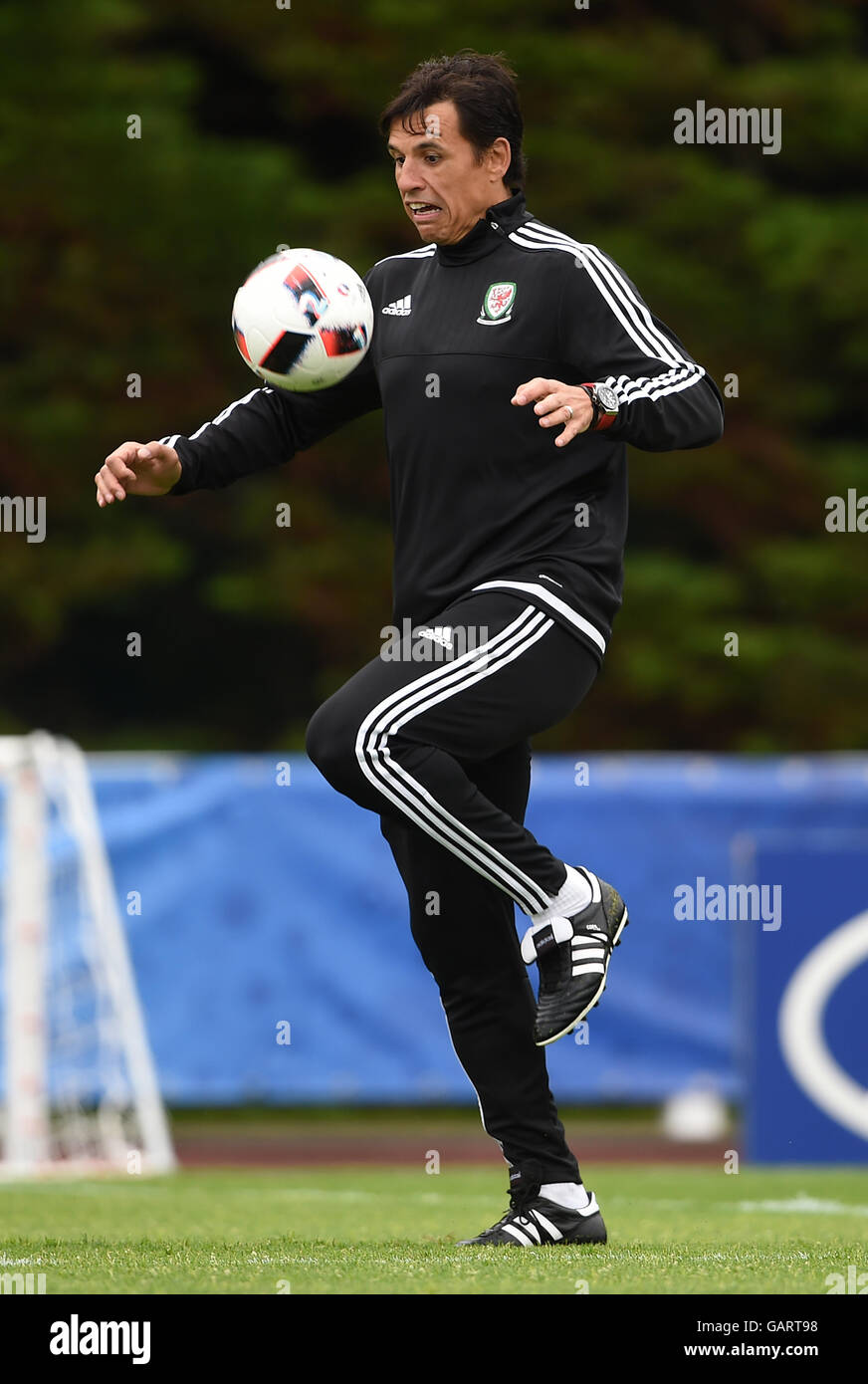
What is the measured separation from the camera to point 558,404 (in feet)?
13.9

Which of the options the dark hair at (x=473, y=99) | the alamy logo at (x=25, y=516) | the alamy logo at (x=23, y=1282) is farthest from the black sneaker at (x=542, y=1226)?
the alamy logo at (x=25, y=516)

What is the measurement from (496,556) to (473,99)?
1.08m

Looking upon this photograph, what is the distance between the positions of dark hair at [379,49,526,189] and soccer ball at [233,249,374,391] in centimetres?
37

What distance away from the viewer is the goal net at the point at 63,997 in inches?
377

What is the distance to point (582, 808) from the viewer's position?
36.5 feet

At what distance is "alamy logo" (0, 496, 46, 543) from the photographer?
54.3 ft

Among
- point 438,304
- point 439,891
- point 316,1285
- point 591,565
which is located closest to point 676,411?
point 591,565

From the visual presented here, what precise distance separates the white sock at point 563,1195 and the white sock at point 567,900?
695 mm

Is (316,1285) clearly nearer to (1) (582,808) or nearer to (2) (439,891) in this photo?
(2) (439,891)

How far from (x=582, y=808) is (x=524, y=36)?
7936mm
